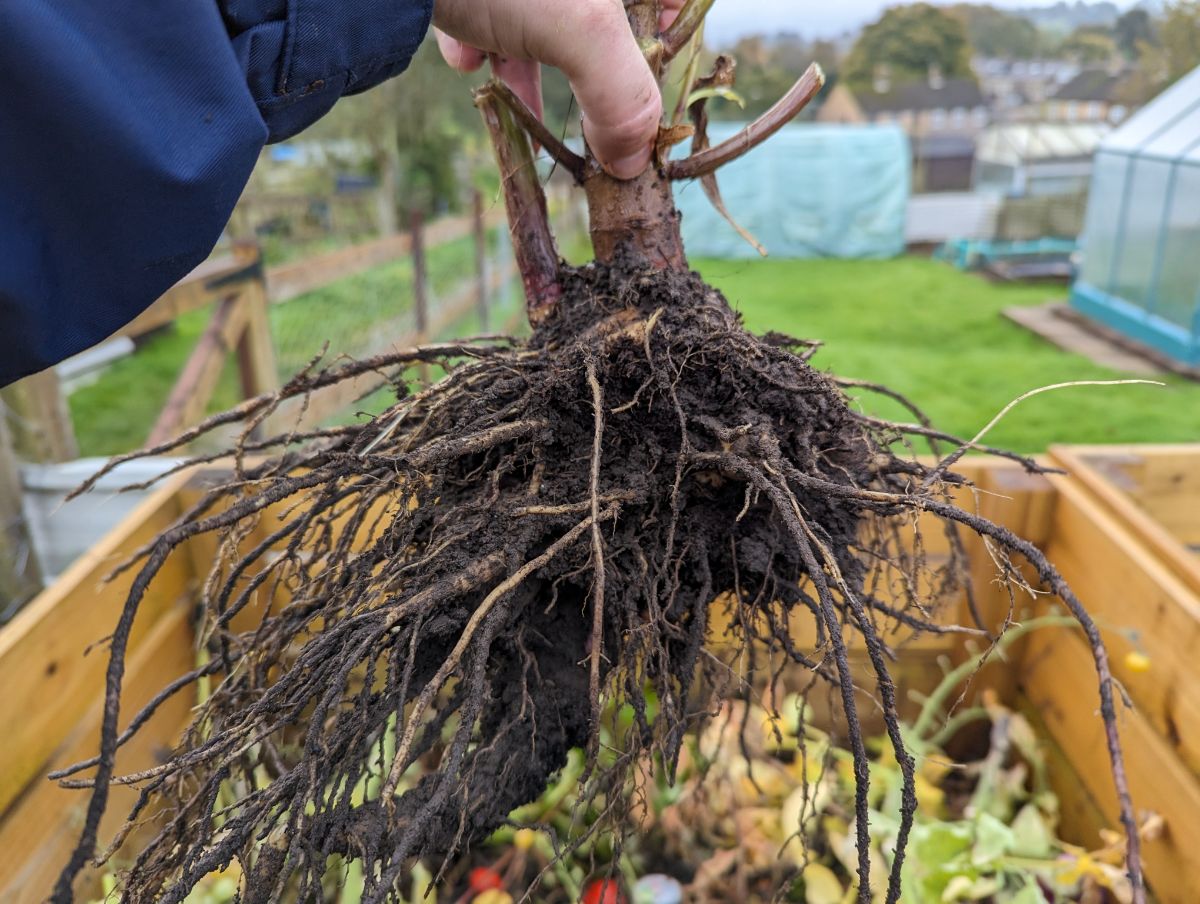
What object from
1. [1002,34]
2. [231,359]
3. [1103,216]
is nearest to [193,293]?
[231,359]

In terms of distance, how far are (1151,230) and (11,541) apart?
6550 millimetres

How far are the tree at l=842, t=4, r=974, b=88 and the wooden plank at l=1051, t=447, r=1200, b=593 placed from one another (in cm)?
1070

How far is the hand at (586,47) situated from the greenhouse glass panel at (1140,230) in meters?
5.84

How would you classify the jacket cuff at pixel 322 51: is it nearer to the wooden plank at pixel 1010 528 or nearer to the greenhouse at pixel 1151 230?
the wooden plank at pixel 1010 528

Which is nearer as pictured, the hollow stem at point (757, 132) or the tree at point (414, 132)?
the hollow stem at point (757, 132)

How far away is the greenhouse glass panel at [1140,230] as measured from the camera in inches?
199

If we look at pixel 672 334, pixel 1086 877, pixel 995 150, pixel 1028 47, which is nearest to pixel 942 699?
pixel 1086 877

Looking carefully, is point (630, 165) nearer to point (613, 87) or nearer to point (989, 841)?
point (613, 87)

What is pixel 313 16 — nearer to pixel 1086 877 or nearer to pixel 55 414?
pixel 1086 877

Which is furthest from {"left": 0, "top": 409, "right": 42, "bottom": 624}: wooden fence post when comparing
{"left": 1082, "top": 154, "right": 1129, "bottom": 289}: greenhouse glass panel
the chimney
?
the chimney

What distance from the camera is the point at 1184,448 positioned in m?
1.38

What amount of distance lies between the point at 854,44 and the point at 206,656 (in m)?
11.7

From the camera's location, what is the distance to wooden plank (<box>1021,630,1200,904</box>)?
963 millimetres

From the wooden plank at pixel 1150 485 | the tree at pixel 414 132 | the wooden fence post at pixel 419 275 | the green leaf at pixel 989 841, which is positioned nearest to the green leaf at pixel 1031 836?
the green leaf at pixel 989 841
